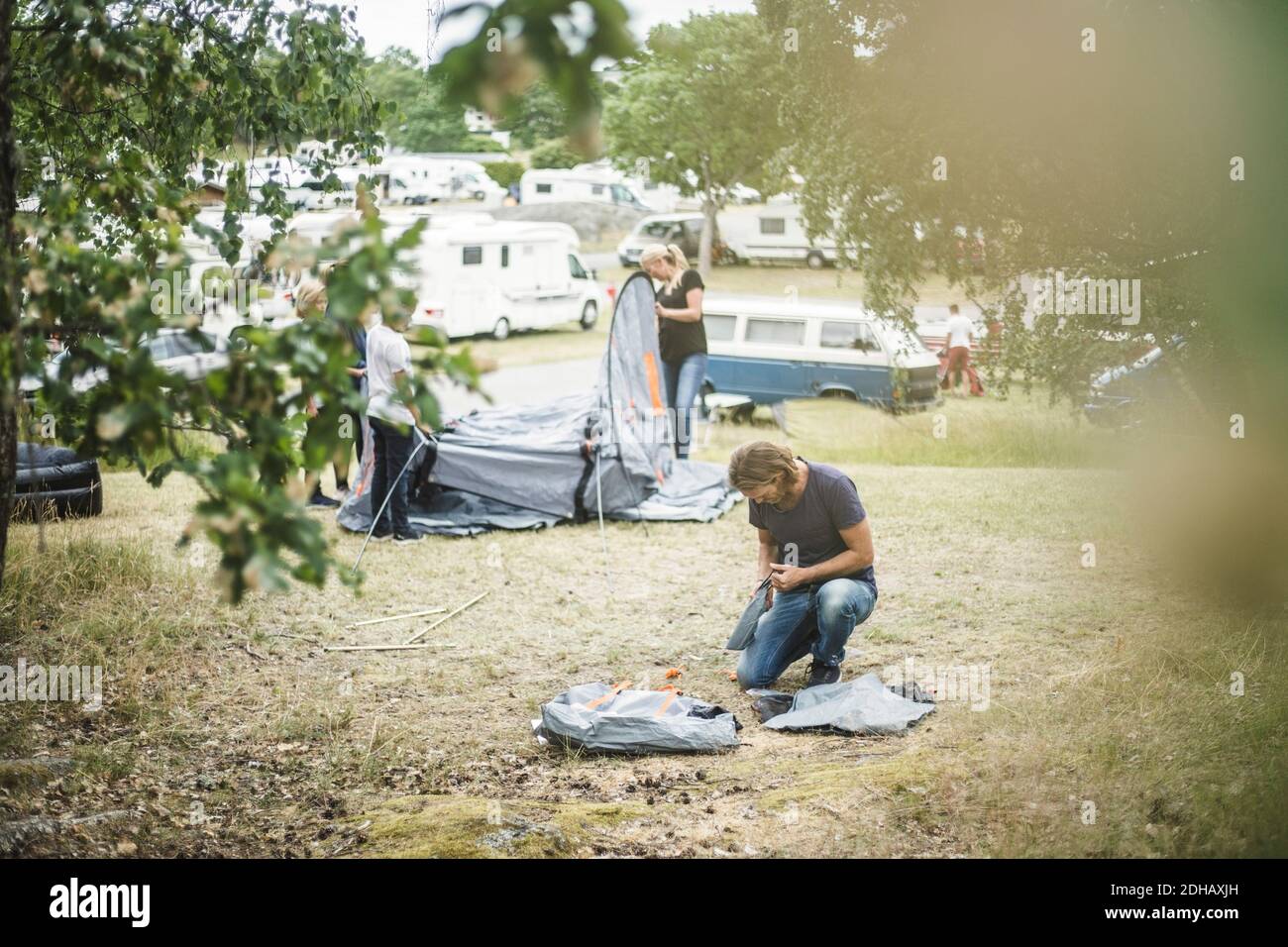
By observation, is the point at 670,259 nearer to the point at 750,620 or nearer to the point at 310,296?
the point at 310,296

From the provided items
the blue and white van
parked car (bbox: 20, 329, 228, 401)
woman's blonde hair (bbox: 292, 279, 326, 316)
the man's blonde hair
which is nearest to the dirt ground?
the man's blonde hair

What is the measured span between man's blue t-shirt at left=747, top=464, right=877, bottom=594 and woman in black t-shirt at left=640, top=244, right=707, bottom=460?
3.76 m

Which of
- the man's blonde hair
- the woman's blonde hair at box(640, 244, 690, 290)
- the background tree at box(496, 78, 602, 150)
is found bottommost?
the man's blonde hair

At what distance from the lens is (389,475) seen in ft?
25.1

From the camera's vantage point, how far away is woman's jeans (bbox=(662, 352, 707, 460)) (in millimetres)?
8906

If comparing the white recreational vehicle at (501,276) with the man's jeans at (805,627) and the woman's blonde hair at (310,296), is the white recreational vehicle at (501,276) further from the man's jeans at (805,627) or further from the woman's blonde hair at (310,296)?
the man's jeans at (805,627)

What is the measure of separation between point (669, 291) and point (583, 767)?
5.05 m

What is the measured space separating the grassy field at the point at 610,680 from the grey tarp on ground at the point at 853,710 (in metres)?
0.07

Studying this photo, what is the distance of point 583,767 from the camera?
4.47 meters

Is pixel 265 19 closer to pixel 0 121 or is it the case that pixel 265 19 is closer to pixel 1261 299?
pixel 0 121

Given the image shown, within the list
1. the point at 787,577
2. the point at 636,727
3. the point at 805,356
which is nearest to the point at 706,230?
the point at 805,356

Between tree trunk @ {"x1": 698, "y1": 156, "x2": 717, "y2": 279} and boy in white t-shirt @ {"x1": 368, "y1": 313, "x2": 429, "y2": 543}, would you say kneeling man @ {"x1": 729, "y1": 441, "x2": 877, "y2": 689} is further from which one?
tree trunk @ {"x1": 698, "y1": 156, "x2": 717, "y2": 279}
